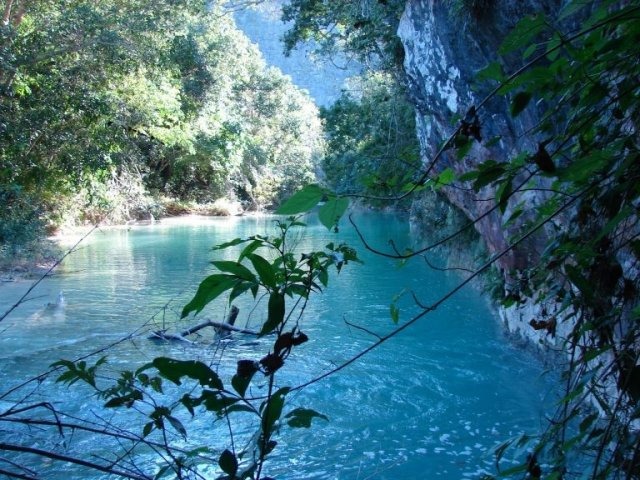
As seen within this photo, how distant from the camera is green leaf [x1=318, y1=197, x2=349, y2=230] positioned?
104 cm

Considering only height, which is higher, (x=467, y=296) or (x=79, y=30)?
(x=79, y=30)

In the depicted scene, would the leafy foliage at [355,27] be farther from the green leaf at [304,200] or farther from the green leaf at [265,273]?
the green leaf at [265,273]

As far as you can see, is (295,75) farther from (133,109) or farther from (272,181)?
(133,109)


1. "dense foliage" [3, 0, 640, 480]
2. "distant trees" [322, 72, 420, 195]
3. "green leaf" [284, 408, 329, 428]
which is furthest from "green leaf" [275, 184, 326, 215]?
"distant trees" [322, 72, 420, 195]

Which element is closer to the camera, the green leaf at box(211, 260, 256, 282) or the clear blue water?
the green leaf at box(211, 260, 256, 282)

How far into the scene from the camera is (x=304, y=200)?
104 centimetres

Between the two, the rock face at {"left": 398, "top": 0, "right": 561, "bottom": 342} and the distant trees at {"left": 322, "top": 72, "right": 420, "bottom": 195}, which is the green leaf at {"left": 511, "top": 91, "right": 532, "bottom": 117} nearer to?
the rock face at {"left": 398, "top": 0, "right": 561, "bottom": 342}

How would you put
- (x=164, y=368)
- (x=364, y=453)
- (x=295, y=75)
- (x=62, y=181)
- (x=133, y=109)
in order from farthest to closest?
(x=295, y=75), (x=133, y=109), (x=62, y=181), (x=364, y=453), (x=164, y=368)

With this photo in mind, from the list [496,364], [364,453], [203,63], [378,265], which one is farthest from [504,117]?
[203,63]

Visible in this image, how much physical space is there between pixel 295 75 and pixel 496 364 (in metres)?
117

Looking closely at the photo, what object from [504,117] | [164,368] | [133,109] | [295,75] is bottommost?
[164,368]

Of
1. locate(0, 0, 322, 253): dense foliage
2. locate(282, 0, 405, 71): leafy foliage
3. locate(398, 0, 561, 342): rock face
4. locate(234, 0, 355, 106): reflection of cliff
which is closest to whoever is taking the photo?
locate(398, 0, 561, 342): rock face

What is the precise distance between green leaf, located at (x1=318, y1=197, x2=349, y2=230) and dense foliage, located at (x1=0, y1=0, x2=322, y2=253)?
12.1m

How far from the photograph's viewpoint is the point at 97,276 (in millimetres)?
13914
